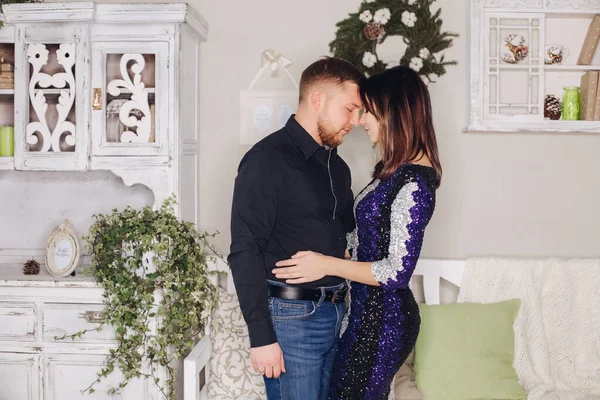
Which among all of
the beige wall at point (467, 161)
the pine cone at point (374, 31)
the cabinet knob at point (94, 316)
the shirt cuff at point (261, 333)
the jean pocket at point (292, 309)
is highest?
the pine cone at point (374, 31)

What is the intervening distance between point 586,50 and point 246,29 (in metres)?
1.58

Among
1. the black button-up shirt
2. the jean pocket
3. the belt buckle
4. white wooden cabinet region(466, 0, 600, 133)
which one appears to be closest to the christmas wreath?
white wooden cabinet region(466, 0, 600, 133)

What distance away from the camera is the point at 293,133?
202cm

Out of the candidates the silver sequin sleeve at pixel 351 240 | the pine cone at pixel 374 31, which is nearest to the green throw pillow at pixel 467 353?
the silver sequin sleeve at pixel 351 240

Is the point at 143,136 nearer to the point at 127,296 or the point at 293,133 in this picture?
the point at 127,296

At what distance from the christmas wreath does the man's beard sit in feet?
2.63

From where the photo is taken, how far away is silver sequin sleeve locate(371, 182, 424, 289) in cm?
179

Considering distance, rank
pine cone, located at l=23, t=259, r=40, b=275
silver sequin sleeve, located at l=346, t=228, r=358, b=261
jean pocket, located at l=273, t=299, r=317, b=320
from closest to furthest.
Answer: jean pocket, located at l=273, t=299, r=317, b=320
silver sequin sleeve, located at l=346, t=228, r=358, b=261
pine cone, located at l=23, t=259, r=40, b=275

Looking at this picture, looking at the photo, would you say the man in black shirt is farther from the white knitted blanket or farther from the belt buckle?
the white knitted blanket

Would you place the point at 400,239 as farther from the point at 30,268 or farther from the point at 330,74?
the point at 30,268

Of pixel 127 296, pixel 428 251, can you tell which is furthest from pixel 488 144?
pixel 127 296

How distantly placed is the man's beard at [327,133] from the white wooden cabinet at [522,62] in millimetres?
1004

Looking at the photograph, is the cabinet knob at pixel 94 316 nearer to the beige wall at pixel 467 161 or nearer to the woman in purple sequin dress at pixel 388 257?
the woman in purple sequin dress at pixel 388 257

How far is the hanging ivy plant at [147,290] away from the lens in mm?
2402
